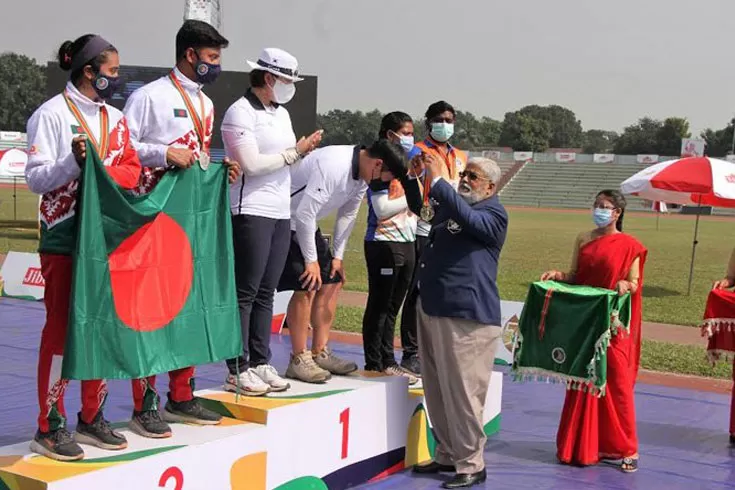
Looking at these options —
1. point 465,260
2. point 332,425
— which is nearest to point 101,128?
point 332,425

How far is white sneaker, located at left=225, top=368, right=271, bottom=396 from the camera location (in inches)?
184

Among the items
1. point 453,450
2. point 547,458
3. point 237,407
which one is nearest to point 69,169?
point 237,407

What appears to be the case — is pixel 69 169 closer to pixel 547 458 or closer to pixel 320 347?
pixel 320 347

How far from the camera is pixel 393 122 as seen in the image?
215 inches

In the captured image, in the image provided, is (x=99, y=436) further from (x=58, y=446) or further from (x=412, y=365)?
(x=412, y=365)

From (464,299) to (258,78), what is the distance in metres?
1.62

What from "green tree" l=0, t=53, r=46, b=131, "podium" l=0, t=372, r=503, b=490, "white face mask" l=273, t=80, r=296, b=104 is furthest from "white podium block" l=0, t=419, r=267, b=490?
"green tree" l=0, t=53, r=46, b=131

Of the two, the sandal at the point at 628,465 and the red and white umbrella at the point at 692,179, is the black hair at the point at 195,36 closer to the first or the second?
the sandal at the point at 628,465

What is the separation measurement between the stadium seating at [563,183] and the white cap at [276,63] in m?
49.0

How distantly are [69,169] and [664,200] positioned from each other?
12.2 meters

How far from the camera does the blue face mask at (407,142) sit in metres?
5.46

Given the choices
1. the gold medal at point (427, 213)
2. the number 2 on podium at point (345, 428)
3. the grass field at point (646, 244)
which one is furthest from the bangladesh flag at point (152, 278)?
the grass field at point (646, 244)

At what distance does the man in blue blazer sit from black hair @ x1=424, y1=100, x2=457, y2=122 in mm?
909

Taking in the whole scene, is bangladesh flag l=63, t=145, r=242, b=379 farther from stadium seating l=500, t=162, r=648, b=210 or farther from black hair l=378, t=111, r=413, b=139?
stadium seating l=500, t=162, r=648, b=210
